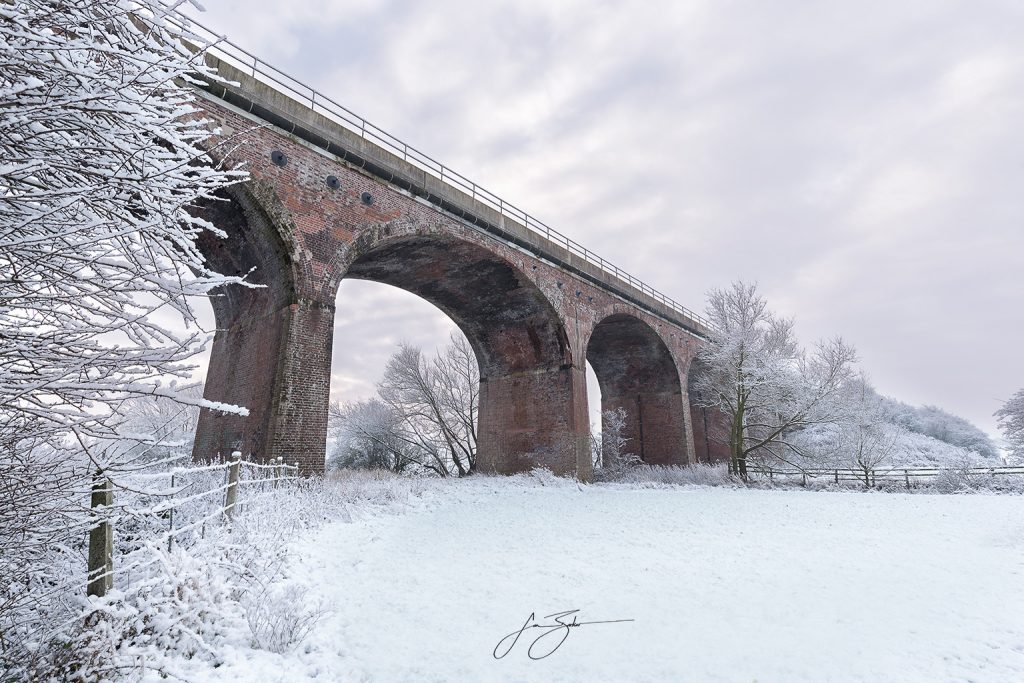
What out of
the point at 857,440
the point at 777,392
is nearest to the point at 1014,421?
the point at 857,440

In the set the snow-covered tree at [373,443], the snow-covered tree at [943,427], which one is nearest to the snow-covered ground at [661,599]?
the snow-covered tree at [373,443]

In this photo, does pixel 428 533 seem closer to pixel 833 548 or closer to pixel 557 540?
pixel 557 540

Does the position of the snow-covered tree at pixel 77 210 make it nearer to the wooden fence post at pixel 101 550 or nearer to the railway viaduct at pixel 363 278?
the wooden fence post at pixel 101 550

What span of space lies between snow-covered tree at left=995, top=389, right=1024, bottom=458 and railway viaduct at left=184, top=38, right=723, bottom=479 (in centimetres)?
1356

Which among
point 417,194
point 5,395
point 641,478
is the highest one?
point 417,194

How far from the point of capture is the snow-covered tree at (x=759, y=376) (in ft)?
64.7

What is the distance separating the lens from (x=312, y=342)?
1085cm

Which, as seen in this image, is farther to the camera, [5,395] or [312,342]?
[312,342]

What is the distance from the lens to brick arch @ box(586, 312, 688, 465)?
24.4 m

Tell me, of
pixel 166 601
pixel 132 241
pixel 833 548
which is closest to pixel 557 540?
pixel 833 548

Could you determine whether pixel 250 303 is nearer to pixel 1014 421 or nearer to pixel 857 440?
pixel 857 440

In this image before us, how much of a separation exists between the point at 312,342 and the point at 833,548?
33.0 ft

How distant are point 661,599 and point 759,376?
1671cm
